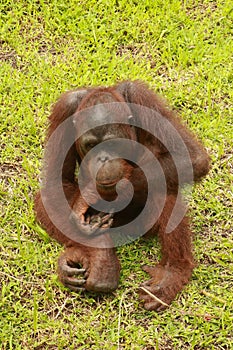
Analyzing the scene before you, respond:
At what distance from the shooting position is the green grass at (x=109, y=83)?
369cm

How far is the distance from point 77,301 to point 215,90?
5.80 feet

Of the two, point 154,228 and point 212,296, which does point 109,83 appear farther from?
point 212,296

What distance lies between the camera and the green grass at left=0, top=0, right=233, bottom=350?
3.69 meters

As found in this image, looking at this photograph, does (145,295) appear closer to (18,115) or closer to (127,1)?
(18,115)

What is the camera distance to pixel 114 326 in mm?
3689

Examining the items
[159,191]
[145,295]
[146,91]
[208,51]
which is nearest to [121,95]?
[146,91]

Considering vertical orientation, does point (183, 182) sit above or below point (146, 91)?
below

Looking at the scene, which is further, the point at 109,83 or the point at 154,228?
the point at 109,83

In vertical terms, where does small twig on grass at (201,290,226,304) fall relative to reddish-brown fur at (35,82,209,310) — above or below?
below

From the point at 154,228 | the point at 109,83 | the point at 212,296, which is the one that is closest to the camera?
the point at 212,296

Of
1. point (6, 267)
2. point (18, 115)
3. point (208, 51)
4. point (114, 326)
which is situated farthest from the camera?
point (208, 51)

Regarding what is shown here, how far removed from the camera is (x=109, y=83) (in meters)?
4.84

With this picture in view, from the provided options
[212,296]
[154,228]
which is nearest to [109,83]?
[154,228]

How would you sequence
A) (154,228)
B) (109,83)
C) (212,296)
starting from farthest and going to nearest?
1. (109,83)
2. (154,228)
3. (212,296)
